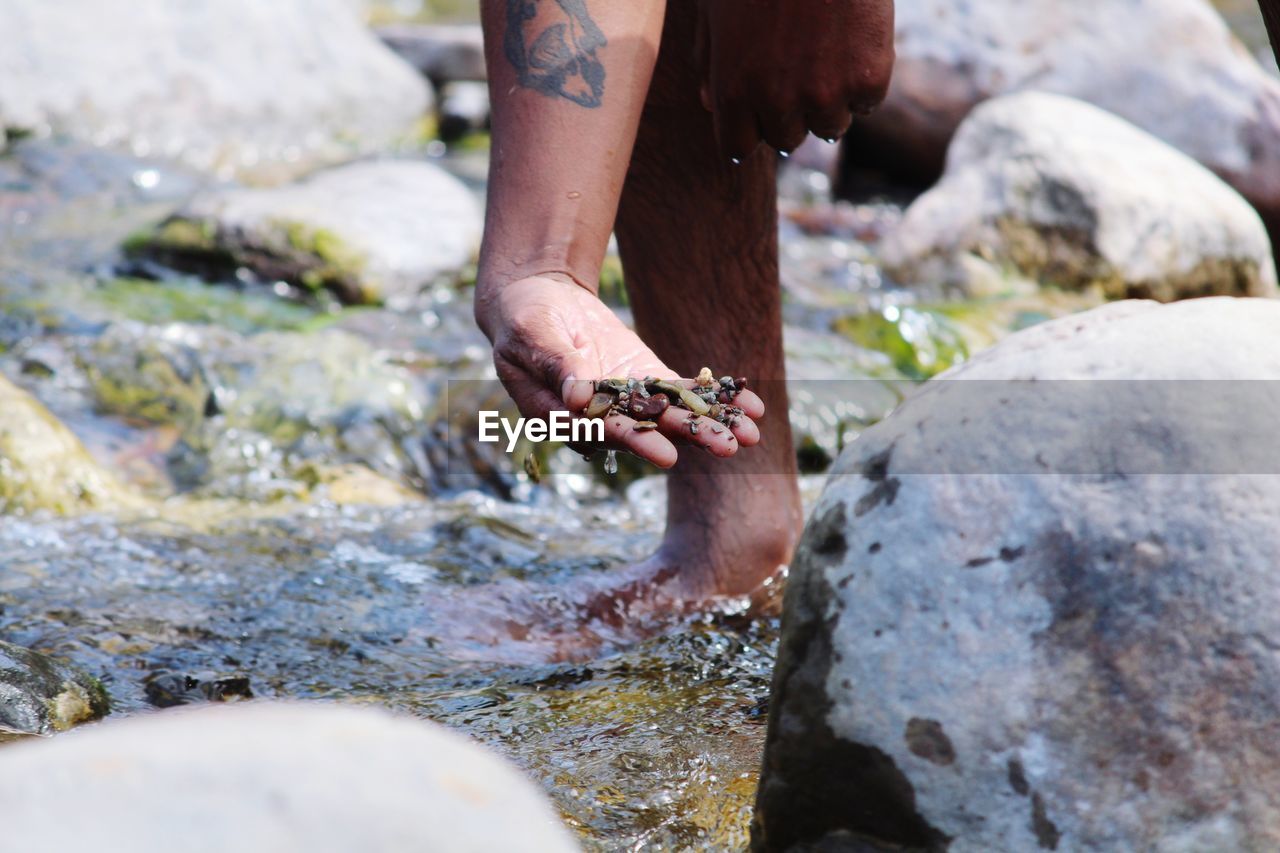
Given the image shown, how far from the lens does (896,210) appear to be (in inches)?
329

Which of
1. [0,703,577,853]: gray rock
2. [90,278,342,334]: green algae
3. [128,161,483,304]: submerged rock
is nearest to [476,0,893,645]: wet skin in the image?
[0,703,577,853]: gray rock

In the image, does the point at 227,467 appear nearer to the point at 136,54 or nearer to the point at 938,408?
the point at 938,408

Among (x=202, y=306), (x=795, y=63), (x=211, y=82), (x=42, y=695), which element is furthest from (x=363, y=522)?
(x=211, y=82)

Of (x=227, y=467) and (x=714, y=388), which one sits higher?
(x=714, y=388)

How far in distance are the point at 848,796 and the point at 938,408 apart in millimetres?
470

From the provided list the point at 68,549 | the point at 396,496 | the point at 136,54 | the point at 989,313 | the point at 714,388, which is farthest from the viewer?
the point at 136,54

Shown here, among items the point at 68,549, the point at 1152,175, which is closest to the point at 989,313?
the point at 1152,175

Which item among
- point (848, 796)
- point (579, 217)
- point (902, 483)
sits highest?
point (579, 217)

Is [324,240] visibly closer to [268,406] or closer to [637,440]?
[268,406]

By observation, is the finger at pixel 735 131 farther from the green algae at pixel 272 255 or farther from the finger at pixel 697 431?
the green algae at pixel 272 255

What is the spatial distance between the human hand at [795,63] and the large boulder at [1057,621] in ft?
3.34

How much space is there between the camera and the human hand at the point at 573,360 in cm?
178

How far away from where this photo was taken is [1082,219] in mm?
6156

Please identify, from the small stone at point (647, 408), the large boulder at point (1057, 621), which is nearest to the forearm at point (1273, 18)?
the large boulder at point (1057, 621)
